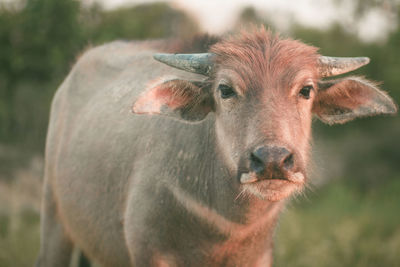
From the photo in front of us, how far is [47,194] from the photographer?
5.46m

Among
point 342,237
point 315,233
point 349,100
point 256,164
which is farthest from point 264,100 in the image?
point 315,233

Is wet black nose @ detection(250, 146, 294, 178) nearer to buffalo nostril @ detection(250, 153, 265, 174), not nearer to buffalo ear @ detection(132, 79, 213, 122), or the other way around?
buffalo nostril @ detection(250, 153, 265, 174)

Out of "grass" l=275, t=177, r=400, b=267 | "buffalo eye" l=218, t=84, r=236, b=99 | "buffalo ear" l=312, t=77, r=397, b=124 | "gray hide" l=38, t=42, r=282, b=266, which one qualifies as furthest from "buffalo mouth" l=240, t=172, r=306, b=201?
"grass" l=275, t=177, r=400, b=267

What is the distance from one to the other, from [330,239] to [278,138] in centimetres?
504

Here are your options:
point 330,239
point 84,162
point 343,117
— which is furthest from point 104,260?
point 330,239

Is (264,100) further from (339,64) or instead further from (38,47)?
(38,47)

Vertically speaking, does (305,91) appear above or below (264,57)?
below

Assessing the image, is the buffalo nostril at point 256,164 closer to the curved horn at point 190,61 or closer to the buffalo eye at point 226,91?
the buffalo eye at point 226,91

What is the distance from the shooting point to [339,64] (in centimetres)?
374

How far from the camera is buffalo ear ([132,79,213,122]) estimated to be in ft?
12.2

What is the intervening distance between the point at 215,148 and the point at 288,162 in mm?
901

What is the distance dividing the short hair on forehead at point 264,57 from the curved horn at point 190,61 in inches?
3.1

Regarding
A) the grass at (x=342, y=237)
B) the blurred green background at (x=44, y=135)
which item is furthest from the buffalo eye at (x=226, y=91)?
the grass at (x=342, y=237)

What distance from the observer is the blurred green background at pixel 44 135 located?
7211 millimetres
